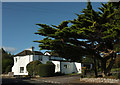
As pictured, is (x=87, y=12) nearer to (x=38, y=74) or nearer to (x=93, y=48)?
(x=93, y=48)

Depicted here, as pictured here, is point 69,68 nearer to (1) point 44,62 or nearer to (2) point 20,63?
(1) point 44,62

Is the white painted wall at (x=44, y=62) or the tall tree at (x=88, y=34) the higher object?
the tall tree at (x=88, y=34)

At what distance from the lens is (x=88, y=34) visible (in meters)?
18.9

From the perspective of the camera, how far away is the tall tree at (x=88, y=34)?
18.0 metres

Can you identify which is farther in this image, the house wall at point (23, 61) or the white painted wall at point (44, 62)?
the house wall at point (23, 61)

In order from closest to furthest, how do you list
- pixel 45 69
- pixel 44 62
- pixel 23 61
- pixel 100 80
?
pixel 100 80
pixel 45 69
pixel 44 62
pixel 23 61

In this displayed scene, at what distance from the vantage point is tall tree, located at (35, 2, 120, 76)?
18.0 metres

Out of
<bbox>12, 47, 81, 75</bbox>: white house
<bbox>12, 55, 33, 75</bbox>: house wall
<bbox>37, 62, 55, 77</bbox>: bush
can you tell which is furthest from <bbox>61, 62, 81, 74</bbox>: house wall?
<bbox>12, 55, 33, 75</bbox>: house wall

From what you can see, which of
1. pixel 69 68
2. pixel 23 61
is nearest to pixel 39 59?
pixel 23 61

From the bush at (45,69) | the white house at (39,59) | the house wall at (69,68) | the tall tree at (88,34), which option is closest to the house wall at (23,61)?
the white house at (39,59)

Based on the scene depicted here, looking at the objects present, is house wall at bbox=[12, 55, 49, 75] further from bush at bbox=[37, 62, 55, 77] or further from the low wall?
the low wall

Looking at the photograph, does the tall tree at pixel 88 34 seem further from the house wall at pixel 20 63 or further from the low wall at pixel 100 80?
the house wall at pixel 20 63

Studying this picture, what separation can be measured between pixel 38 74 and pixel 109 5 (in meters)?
21.6

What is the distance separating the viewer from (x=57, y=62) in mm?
42312
